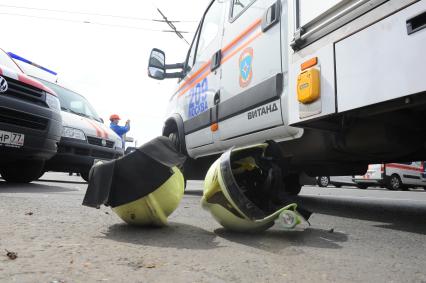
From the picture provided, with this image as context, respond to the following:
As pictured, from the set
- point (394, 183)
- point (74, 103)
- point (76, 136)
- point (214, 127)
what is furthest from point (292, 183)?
point (394, 183)

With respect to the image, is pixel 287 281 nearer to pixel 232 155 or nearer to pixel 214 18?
pixel 232 155

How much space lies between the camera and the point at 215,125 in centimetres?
367

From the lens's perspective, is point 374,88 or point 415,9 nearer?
point 415,9

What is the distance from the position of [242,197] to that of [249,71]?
5.24ft

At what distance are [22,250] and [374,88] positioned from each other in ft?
5.75

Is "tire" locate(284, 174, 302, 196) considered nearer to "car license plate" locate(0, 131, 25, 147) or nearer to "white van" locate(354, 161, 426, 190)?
"car license plate" locate(0, 131, 25, 147)

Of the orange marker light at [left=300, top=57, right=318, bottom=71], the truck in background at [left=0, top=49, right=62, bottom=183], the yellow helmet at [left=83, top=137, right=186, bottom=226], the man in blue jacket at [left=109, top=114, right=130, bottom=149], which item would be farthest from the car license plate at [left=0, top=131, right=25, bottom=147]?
the man in blue jacket at [left=109, top=114, right=130, bottom=149]

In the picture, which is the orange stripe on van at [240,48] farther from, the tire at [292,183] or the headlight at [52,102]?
the headlight at [52,102]

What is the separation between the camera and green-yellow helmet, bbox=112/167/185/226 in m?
1.87

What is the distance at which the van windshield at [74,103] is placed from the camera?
631cm

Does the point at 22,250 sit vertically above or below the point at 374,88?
below

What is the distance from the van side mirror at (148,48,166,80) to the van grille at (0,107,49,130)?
1464 millimetres

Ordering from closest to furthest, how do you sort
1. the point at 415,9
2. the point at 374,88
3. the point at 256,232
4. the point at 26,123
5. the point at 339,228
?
the point at 415,9
the point at 374,88
the point at 256,232
the point at 339,228
the point at 26,123

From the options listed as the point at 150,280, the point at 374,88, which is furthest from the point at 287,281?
the point at 374,88
